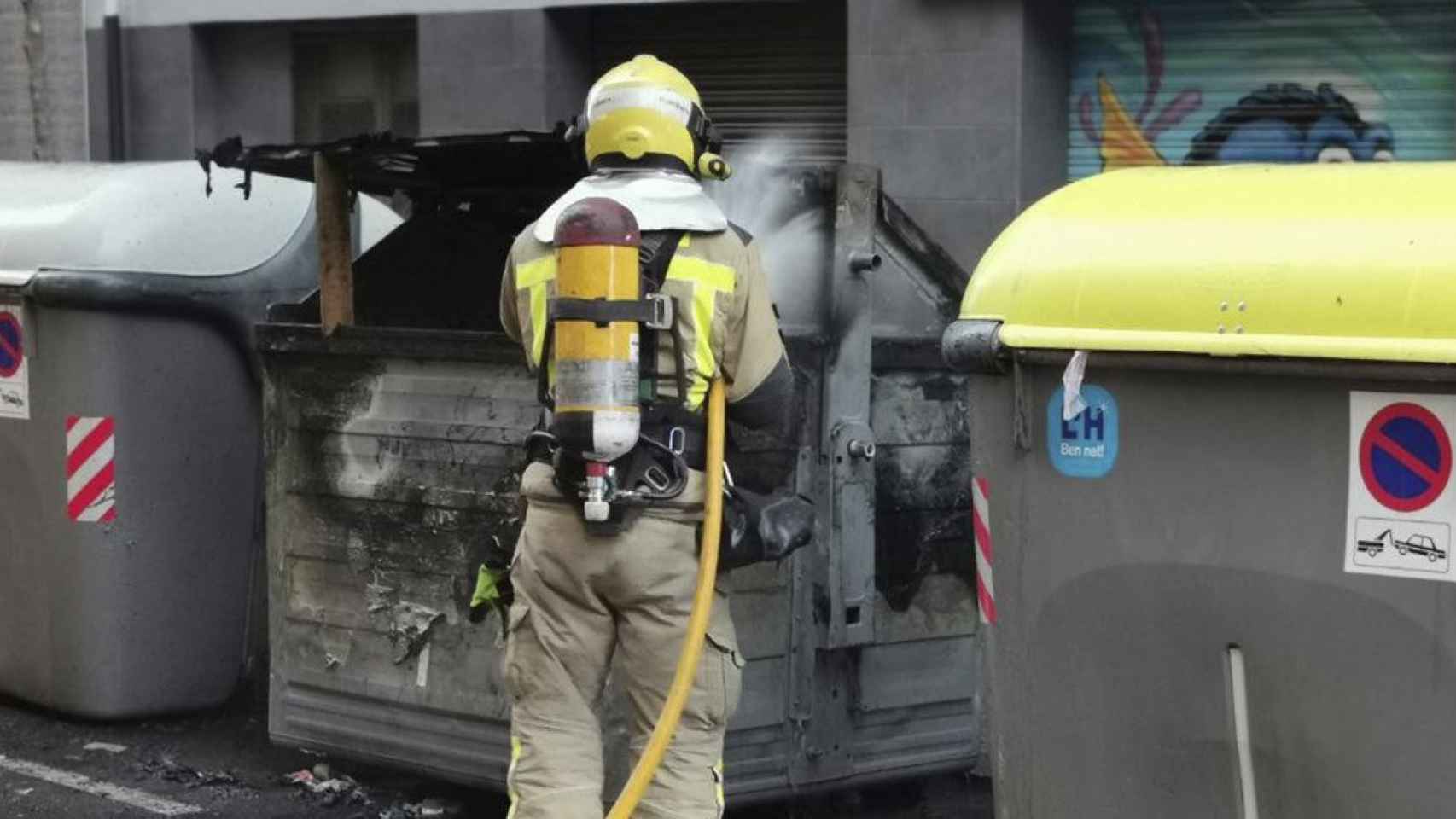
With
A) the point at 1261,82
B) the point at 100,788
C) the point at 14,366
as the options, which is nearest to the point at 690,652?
the point at 100,788

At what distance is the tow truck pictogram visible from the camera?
350cm

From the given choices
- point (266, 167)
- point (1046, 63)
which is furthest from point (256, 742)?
Result: point (1046, 63)

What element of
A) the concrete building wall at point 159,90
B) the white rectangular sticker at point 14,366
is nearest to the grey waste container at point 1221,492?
the white rectangular sticker at point 14,366

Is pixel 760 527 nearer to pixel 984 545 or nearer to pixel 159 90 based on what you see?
pixel 984 545

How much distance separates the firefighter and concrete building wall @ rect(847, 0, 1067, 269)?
6.12 meters

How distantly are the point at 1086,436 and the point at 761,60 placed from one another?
8.39 meters

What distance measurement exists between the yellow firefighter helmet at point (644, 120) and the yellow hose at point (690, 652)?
2.03ft

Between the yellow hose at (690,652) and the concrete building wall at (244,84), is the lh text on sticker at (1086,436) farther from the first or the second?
the concrete building wall at (244,84)

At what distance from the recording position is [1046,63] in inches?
425

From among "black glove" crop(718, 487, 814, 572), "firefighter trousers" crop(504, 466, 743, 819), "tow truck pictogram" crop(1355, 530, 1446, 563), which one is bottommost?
"firefighter trousers" crop(504, 466, 743, 819)

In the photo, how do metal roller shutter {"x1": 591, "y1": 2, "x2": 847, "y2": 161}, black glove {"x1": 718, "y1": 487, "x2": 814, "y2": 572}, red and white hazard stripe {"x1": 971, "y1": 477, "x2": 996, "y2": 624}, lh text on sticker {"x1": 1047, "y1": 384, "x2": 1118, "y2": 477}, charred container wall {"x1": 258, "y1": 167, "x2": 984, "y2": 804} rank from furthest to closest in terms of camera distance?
metal roller shutter {"x1": 591, "y1": 2, "x2": 847, "y2": 161}
charred container wall {"x1": 258, "y1": 167, "x2": 984, "y2": 804}
black glove {"x1": 718, "y1": 487, "x2": 814, "y2": 572}
red and white hazard stripe {"x1": 971, "y1": 477, "x2": 996, "y2": 624}
lh text on sticker {"x1": 1047, "y1": 384, "x2": 1118, "y2": 477}

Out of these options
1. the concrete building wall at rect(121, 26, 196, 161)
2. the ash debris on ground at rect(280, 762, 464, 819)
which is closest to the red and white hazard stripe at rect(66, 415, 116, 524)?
the ash debris on ground at rect(280, 762, 464, 819)

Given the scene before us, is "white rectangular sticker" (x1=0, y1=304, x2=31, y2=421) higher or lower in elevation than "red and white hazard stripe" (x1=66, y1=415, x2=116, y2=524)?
higher

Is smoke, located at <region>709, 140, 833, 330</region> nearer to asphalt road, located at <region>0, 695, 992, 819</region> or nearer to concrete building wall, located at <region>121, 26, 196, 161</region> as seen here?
asphalt road, located at <region>0, 695, 992, 819</region>
